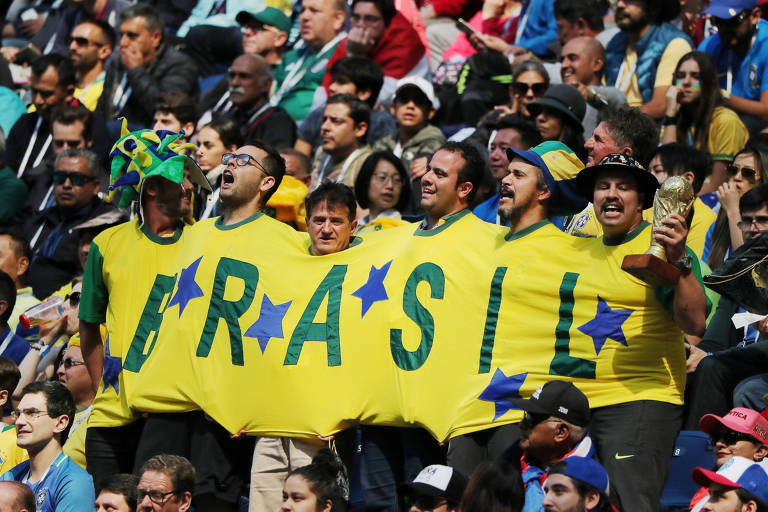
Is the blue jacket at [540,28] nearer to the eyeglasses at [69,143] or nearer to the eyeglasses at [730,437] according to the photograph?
the eyeglasses at [69,143]

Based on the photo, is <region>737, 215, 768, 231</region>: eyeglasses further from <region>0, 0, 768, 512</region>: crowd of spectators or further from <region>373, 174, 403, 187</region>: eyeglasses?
<region>373, 174, 403, 187</region>: eyeglasses

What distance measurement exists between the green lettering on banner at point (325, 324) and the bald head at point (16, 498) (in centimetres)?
172

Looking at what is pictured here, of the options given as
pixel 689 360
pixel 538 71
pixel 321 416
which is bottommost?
pixel 321 416

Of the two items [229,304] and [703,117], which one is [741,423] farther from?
[703,117]

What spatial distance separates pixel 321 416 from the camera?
7773mm

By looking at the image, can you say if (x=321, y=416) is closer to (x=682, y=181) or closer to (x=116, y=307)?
(x=116, y=307)

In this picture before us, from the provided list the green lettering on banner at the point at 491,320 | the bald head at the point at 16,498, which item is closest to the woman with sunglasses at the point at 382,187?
the green lettering on banner at the point at 491,320

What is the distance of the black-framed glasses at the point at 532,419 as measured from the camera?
668 centimetres

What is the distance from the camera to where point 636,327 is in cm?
712

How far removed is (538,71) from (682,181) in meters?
4.35

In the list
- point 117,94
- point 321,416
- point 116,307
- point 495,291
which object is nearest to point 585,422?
point 495,291

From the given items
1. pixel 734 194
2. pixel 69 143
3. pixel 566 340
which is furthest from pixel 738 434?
pixel 69 143

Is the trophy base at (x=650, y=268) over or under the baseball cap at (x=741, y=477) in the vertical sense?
over

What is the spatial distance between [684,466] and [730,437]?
16.5 inches
